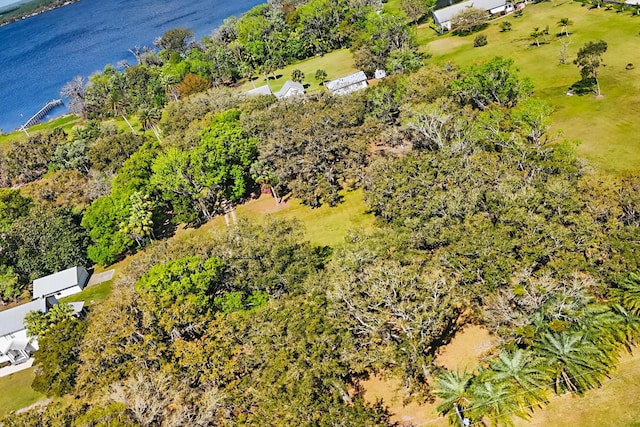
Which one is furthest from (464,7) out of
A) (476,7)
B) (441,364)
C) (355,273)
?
(441,364)

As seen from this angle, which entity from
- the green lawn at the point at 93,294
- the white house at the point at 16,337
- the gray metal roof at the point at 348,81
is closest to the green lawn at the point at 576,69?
the gray metal roof at the point at 348,81

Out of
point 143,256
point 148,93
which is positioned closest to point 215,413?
point 143,256

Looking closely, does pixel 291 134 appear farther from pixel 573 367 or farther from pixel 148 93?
pixel 148 93

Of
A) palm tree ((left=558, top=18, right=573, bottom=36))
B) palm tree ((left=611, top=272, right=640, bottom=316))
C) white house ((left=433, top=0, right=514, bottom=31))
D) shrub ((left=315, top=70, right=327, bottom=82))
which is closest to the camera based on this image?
palm tree ((left=611, top=272, right=640, bottom=316))

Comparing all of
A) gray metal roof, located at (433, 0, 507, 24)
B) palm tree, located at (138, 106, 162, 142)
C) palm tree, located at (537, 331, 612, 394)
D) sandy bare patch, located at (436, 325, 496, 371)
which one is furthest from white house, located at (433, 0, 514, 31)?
palm tree, located at (537, 331, 612, 394)

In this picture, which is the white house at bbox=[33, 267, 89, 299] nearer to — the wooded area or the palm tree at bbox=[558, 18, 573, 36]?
the wooded area

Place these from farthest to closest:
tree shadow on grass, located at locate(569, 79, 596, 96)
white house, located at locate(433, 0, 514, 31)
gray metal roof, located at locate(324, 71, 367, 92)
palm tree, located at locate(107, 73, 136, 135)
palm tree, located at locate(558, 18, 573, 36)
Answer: palm tree, located at locate(107, 73, 136, 135)
white house, located at locate(433, 0, 514, 31)
gray metal roof, located at locate(324, 71, 367, 92)
palm tree, located at locate(558, 18, 573, 36)
tree shadow on grass, located at locate(569, 79, 596, 96)

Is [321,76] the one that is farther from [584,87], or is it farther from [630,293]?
[630,293]
